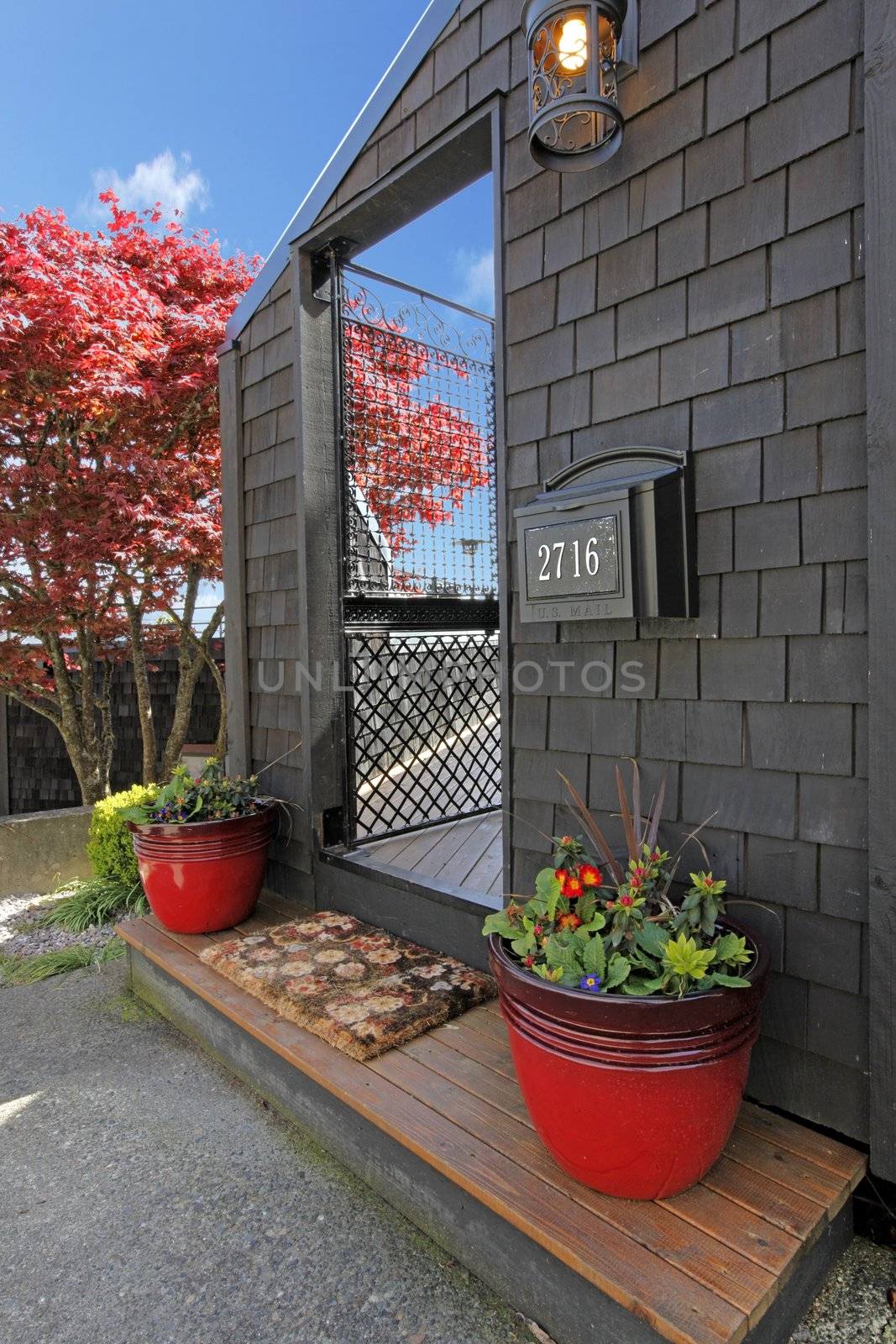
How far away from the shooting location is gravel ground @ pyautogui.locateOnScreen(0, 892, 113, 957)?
3.47 meters

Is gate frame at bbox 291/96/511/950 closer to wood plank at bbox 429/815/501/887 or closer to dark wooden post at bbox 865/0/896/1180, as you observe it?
wood plank at bbox 429/815/501/887

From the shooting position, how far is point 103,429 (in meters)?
4.19

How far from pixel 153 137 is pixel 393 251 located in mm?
10623

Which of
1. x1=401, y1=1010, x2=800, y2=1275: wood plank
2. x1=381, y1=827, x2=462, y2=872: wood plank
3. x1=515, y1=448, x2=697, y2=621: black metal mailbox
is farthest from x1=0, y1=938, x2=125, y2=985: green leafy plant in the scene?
x1=515, y1=448, x2=697, y2=621: black metal mailbox

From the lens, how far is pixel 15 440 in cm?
420

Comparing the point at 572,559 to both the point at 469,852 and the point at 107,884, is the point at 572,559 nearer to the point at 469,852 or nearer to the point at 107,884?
the point at 469,852

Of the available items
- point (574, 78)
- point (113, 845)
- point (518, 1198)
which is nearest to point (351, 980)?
point (518, 1198)

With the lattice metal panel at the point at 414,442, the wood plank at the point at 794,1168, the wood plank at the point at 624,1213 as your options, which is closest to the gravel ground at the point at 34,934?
the lattice metal panel at the point at 414,442

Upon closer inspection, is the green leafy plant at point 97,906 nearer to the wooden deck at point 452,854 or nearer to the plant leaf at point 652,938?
the wooden deck at point 452,854

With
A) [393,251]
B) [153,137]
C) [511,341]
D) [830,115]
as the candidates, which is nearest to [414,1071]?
[511,341]

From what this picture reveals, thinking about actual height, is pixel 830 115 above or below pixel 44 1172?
above

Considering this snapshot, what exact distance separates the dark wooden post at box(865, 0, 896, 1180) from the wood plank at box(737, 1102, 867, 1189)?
0.07 m

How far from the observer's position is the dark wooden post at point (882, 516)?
1.38 meters

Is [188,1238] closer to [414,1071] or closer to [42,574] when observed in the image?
[414,1071]
